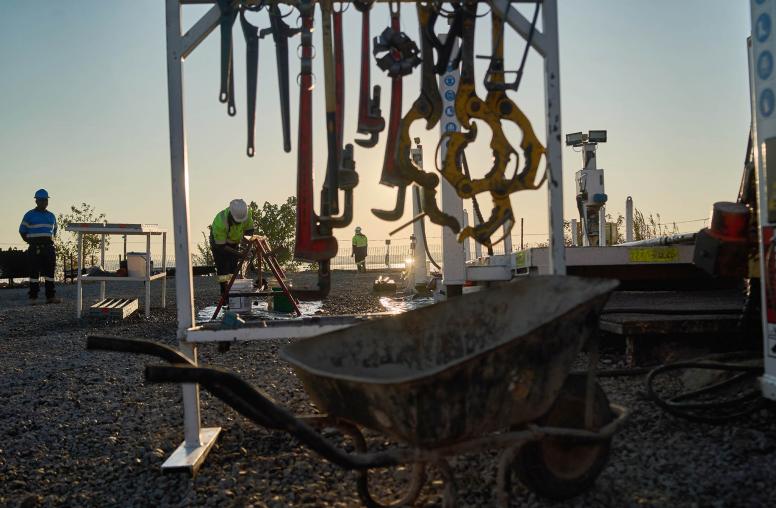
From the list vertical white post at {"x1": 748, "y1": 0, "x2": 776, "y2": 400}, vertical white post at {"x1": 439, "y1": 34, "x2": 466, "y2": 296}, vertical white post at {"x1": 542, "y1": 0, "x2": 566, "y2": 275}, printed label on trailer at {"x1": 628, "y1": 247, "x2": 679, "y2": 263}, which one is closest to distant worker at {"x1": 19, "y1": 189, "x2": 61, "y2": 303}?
vertical white post at {"x1": 439, "y1": 34, "x2": 466, "y2": 296}

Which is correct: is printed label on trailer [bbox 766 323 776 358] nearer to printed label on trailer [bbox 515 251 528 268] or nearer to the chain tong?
the chain tong

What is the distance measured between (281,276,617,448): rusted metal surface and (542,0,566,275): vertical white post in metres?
0.58

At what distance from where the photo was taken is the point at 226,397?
1.95 meters

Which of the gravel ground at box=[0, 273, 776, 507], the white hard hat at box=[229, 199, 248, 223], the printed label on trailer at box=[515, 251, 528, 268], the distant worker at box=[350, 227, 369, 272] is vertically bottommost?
the gravel ground at box=[0, 273, 776, 507]

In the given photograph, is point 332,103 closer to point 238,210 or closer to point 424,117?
point 424,117

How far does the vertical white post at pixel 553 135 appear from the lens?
273 cm

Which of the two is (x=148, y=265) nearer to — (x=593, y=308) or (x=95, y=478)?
(x=95, y=478)

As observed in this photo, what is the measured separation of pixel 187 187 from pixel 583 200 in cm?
730

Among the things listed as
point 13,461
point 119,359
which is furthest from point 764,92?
point 119,359

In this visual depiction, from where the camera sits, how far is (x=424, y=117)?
2766 mm

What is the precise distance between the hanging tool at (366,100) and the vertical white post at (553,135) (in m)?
0.77

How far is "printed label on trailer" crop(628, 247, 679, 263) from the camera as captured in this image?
16.8 ft

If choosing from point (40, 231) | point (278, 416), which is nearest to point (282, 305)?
point (40, 231)

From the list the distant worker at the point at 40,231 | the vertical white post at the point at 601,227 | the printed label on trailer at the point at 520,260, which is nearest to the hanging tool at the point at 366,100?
the printed label on trailer at the point at 520,260
